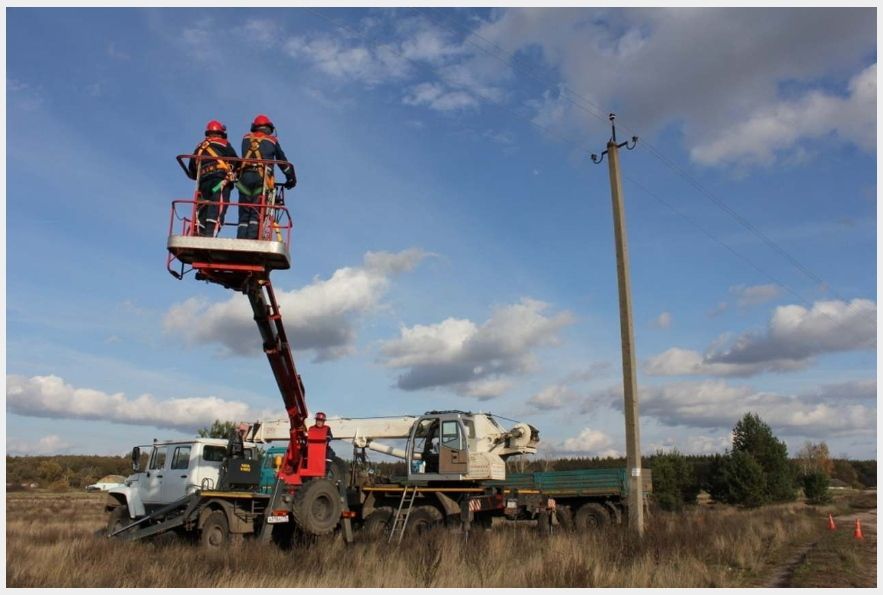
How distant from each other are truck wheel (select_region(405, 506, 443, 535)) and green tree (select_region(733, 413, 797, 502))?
31499 mm

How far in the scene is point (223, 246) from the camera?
10953 mm

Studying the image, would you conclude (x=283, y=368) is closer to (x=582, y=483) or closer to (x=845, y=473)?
(x=582, y=483)

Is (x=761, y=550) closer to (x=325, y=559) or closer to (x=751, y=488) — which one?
(x=325, y=559)

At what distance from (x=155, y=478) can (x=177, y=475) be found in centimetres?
84

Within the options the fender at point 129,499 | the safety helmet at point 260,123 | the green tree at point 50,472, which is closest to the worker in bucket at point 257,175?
the safety helmet at point 260,123

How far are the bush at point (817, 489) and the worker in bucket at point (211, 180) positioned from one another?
4628 cm

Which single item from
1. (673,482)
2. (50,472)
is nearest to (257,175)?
(673,482)

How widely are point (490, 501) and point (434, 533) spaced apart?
2522 mm

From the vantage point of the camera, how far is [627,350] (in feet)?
51.4

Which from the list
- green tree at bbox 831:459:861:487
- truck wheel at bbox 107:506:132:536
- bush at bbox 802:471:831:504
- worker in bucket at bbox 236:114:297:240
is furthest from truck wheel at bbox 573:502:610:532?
green tree at bbox 831:459:861:487

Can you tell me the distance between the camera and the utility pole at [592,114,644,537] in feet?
48.4

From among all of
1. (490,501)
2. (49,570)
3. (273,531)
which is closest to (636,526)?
(490,501)

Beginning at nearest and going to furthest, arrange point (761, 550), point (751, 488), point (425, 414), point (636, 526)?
1. point (636, 526)
2. point (761, 550)
3. point (425, 414)
4. point (751, 488)

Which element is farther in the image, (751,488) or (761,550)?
(751,488)
